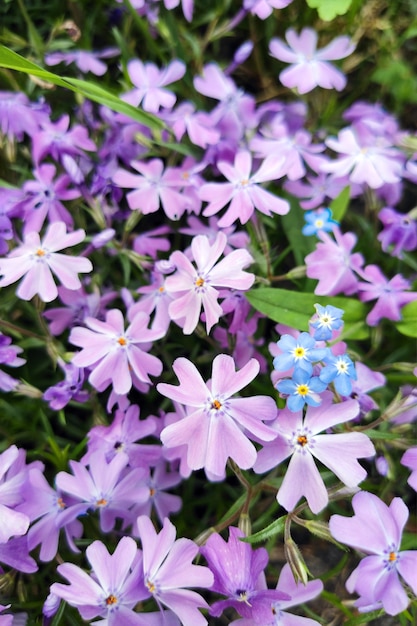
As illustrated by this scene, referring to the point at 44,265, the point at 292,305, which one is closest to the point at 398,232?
the point at 292,305

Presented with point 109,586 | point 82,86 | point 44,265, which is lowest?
point 109,586

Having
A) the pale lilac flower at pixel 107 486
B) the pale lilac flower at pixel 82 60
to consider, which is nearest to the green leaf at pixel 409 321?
the pale lilac flower at pixel 107 486

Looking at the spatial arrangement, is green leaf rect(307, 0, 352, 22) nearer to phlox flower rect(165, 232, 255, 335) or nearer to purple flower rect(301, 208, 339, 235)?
purple flower rect(301, 208, 339, 235)

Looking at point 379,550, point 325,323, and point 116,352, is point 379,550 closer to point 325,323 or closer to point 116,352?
point 325,323

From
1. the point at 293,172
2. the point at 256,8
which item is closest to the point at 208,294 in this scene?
the point at 293,172

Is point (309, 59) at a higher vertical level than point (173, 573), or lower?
higher

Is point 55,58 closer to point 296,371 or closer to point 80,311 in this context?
point 80,311

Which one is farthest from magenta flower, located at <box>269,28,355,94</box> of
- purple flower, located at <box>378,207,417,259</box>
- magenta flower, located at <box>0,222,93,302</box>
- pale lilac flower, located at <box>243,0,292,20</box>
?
magenta flower, located at <box>0,222,93,302</box>
